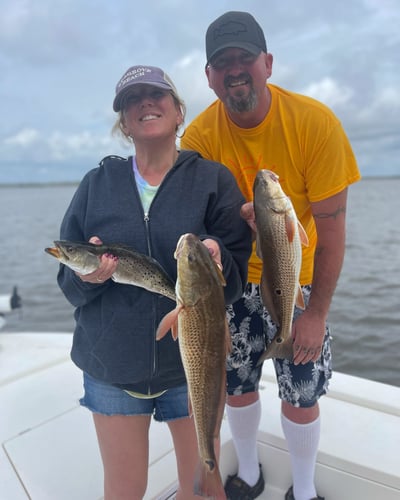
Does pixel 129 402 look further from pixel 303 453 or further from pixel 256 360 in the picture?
pixel 303 453

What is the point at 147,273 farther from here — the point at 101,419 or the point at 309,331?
the point at 309,331

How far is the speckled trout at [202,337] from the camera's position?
1.94 m

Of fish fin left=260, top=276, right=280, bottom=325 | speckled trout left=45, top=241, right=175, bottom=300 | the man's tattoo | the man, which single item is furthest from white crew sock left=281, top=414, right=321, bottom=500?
speckled trout left=45, top=241, right=175, bottom=300

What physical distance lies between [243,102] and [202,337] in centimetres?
159

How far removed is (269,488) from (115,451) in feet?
6.06

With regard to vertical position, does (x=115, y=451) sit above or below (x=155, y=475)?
above

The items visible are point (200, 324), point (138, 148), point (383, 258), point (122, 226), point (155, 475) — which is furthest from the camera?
point (383, 258)

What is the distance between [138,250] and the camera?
2400 mm

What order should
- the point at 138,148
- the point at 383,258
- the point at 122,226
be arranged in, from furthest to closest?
the point at 383,258 → the point at 138,148 → the point at 122,226

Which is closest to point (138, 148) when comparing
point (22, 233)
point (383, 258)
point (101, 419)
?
point (101, 419)

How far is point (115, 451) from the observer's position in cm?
246

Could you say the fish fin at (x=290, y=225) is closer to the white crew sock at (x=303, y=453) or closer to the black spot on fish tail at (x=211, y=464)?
the black spot on fish tail at (x=211, y=464)

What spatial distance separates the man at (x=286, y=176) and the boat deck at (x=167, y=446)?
1.06ft

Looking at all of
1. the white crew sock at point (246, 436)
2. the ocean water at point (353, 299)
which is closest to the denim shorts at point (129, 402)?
the white crew sock at point (246, 436)
